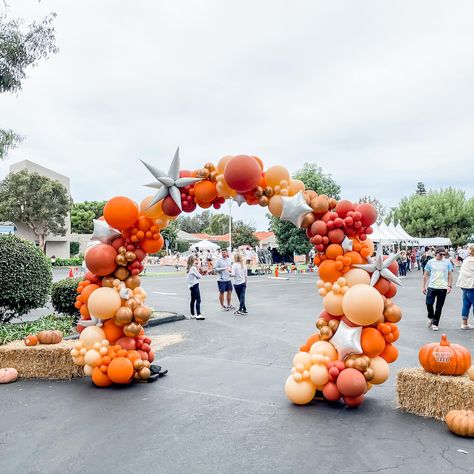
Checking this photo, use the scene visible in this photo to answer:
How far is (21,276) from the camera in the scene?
920 cm

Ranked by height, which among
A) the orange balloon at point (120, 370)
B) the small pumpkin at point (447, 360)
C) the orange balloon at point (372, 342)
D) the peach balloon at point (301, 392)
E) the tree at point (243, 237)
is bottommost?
the peach balloon at point (301, 392)

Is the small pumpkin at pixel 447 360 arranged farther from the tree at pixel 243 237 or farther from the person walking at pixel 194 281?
the tree at pixel 243 237

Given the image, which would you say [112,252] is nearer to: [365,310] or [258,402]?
[258,402]

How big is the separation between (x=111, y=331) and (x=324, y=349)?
302 centimetres

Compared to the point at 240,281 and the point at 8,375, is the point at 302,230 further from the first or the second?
the point at 8,375

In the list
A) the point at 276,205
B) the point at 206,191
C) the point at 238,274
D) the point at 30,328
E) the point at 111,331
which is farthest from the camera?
the point at 238,274

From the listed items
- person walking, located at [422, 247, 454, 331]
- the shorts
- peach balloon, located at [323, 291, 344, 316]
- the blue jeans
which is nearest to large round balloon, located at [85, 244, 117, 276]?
peach balloon, located at [323, 291, 344, 316]

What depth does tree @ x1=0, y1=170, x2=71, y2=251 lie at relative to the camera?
4272 cm

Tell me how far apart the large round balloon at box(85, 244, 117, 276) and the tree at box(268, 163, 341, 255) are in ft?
95.1

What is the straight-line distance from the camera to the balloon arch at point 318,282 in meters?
5.22

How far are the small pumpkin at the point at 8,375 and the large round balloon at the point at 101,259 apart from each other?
1.97 meters

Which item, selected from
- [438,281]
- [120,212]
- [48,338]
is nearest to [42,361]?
[48,338]

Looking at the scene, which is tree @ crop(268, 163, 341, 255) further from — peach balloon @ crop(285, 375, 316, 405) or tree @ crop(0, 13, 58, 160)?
peach balloon @ crop(285, 375, 316, 405)

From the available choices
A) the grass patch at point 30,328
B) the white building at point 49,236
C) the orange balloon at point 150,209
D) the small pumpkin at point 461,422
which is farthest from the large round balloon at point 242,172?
the white building at point 49,236
